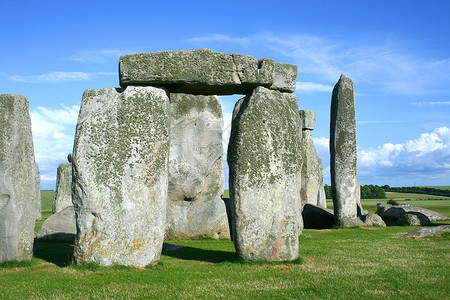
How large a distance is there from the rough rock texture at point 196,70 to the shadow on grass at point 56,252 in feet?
12.0

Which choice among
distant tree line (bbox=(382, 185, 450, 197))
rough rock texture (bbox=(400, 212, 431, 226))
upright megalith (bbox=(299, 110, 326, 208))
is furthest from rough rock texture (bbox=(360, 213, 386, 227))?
distant tree line (bbox=(382, 185, 450, 197))

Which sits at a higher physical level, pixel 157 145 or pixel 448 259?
pixel 157 145

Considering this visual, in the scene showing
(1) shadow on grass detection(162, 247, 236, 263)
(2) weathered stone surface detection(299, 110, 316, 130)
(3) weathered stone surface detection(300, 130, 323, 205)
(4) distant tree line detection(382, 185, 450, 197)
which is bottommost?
(1) shadow on grass detection(162, 247, 236, 263)

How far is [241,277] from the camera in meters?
7.24

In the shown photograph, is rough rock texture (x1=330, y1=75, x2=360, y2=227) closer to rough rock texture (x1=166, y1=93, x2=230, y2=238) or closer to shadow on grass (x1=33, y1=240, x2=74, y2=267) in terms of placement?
rough rock texture (x1=166, y1=93, x2=230, y2=238)

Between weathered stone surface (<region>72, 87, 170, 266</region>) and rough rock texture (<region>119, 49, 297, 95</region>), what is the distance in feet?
1.07

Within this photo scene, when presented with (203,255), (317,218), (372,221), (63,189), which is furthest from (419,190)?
(203,255)

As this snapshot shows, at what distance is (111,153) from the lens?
25.9 feet

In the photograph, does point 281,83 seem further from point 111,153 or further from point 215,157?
point 111,153

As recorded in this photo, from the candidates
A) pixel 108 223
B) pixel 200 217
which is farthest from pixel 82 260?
pixel 200 217

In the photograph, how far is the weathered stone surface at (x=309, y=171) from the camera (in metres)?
20.8

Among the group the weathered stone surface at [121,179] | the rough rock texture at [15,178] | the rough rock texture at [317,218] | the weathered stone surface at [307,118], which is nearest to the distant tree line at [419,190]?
the weathered stone surface at [307,118]

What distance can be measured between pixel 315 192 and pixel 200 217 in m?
9.57

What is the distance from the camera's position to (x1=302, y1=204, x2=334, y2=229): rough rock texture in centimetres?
1750
